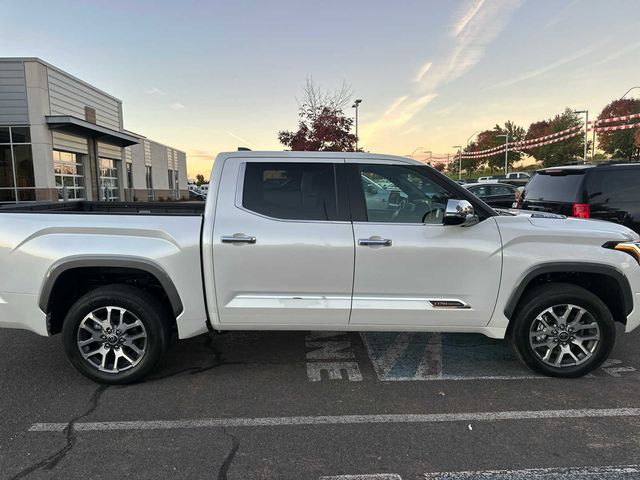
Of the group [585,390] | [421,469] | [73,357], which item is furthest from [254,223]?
[585,390]

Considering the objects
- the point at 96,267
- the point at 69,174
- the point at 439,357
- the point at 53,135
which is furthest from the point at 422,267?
the point at 69,174

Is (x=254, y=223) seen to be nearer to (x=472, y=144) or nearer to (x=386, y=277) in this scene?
(x=386, y=277)

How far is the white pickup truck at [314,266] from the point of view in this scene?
141 inches

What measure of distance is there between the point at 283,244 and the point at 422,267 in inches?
44.7

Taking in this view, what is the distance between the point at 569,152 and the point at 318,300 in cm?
6827

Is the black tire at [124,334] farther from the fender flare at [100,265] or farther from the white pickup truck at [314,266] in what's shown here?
the fender flare at [100,265]

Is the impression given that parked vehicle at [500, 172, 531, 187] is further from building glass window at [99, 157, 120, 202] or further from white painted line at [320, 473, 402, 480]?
building glass window at [99, 157, 120, 202]

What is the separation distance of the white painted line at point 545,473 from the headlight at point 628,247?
1.74 meters

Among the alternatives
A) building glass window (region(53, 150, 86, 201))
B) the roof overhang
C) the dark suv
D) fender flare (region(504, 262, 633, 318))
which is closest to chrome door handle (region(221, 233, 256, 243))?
fender flare (region(504, 262, 633, 318))

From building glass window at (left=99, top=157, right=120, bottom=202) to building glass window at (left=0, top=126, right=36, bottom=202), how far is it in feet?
15.8

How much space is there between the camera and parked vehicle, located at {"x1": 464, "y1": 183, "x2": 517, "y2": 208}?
623 inches

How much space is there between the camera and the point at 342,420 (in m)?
3.23

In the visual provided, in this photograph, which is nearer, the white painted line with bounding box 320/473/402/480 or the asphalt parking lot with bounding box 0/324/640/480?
the white painted line with bounding box 320/473/402/480

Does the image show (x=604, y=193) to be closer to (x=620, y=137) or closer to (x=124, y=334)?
(x=124, y=334)
